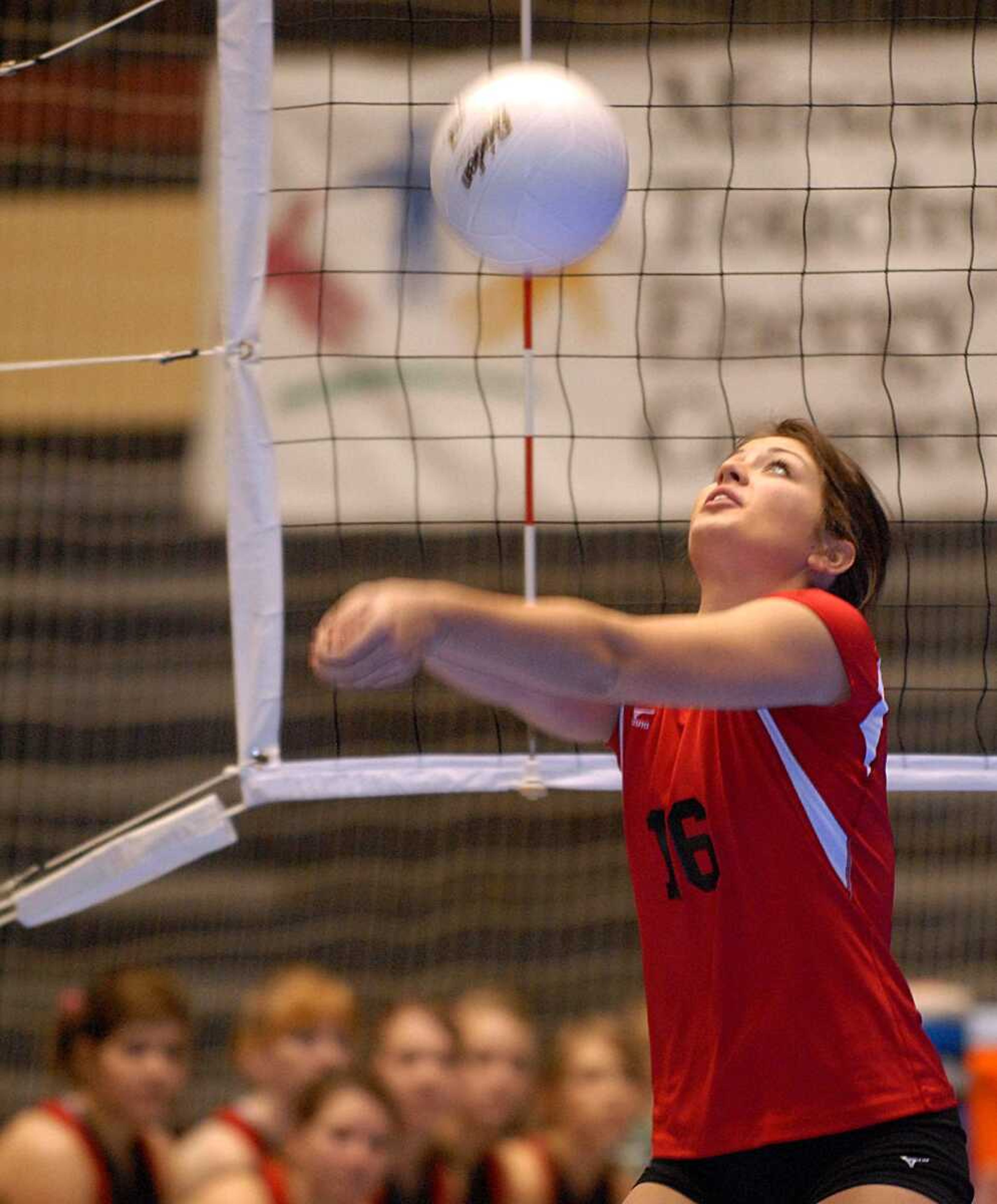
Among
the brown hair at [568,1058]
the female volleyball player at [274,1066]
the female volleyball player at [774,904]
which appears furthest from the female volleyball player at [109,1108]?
the female volleyball player at [774,904]

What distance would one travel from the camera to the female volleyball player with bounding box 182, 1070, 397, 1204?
4.39 meters

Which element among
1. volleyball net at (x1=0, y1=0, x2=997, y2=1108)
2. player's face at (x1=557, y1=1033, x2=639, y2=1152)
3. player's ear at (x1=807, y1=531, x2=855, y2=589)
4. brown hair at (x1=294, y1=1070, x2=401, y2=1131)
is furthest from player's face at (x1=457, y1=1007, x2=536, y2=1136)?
player's ear at (x1=807, y1=531, x2=855, y2=589)

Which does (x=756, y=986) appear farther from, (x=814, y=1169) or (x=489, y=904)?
(x=489, y=904)

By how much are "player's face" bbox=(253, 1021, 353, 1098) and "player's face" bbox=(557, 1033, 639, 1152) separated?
25.3 inches

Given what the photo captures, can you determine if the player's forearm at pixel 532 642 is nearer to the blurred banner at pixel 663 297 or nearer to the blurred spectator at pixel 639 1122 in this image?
the blurred banner at pixel 663 297

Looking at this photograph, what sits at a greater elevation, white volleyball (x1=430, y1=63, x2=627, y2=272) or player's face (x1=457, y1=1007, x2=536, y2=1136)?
white volleyball (x1=430, y1=63, x2=627, y2=272)

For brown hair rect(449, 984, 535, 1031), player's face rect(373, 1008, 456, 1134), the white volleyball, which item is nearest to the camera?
the white volleyball

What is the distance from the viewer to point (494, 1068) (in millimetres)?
4984

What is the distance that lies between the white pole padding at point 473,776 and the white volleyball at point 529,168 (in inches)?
34.7

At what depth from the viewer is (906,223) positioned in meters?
4.32

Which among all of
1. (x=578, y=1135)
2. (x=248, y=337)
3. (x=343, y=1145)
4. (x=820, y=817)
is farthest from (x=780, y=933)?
(x=578, y=1135)

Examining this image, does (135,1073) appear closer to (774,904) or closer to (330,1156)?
(330,1156)

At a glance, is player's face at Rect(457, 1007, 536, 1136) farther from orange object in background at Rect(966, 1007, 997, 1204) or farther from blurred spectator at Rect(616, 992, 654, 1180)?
orange object in background at Rect(966, 1007, 997, 1204)

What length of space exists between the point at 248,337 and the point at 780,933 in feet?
5.40
